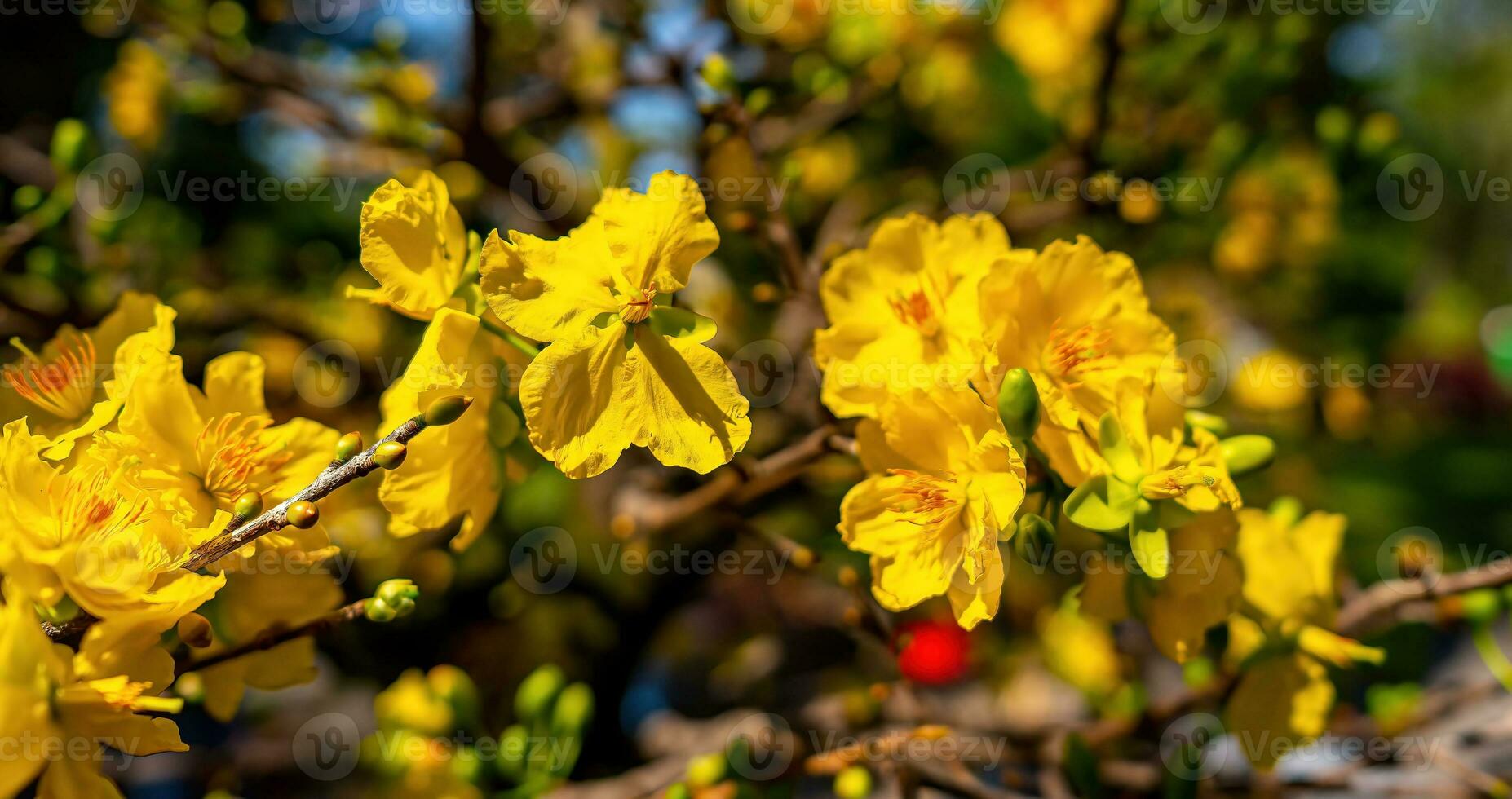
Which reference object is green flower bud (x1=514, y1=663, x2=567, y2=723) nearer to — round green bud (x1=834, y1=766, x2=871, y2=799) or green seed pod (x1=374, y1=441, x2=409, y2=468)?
round green bud (x1=834, y1=766, x2=871, y2=799)

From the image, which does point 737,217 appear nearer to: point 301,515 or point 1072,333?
point 1072,333

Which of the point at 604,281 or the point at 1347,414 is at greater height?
the point at 604,281

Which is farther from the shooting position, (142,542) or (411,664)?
(411,664)

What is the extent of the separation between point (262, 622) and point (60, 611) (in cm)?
21

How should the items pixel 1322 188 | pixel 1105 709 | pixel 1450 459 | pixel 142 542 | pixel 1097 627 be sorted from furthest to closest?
pixel 1450 459 < pixel 1322 188 < pixel 1097 627 < pixel 1105 709 < pixel 142 542

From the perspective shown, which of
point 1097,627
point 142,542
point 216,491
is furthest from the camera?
point 1097,627

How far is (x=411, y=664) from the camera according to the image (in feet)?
6.87

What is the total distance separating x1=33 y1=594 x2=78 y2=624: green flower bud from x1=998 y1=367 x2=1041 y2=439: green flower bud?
0.82m

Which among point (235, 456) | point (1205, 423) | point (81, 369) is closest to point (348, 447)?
point (235, 456)

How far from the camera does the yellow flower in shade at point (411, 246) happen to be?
83 centimetres

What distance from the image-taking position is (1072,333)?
0.93m

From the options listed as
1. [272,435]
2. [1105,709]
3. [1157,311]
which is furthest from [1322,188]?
[272,435]

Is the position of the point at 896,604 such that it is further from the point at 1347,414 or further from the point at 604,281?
the point at 1347,414

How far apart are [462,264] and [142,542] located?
37cm
